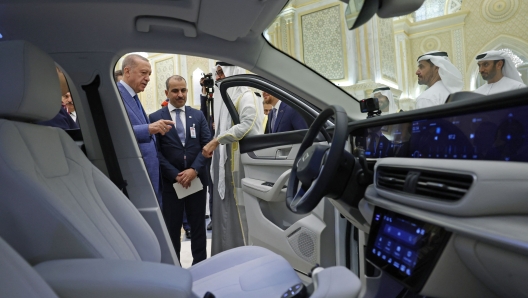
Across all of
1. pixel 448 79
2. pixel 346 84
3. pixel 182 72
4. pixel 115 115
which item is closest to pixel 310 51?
pixel 346 84

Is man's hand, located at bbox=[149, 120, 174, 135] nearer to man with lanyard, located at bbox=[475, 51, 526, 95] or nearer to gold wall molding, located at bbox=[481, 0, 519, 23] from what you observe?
man with lanyard, located at bbox=[475, 51, 526, 95]

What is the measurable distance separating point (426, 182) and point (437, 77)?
2429 millimetres

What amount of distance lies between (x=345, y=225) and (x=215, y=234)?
1.64m

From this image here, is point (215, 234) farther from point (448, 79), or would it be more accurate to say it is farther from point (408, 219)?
point (408, 219)

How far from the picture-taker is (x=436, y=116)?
1.09 meters

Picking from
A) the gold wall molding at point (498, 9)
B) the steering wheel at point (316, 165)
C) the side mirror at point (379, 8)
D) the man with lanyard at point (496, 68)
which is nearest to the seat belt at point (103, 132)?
the steering wheel at point (316, 165)

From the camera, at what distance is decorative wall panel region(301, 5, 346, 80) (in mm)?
7480

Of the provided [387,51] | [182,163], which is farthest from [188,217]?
[387,51]

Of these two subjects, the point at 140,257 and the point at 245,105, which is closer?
the point at 140,257

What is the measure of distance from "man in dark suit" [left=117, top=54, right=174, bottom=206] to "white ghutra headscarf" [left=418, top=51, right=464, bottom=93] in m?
1.93

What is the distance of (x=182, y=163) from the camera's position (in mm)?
2830

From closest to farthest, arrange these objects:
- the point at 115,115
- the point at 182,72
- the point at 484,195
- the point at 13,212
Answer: the point at 484,195 → the point at 13,212 → the point at 115,115 → the point at 182,72

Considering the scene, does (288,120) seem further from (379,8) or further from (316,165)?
(379,8)

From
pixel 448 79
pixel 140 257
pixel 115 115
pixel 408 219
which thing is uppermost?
pixel 448 79
